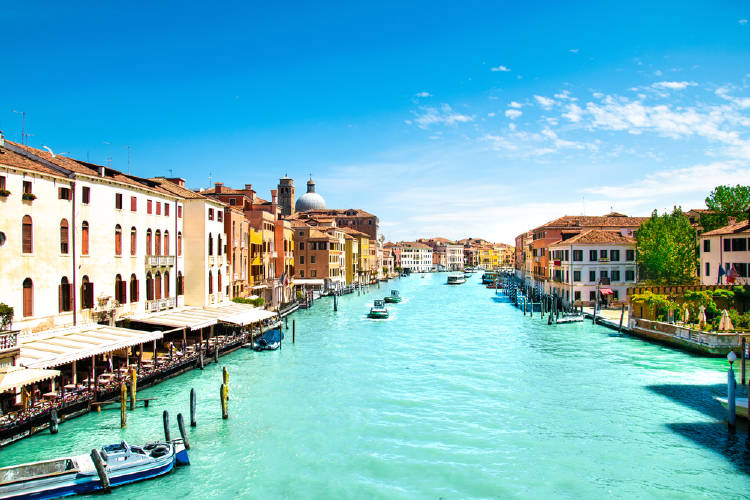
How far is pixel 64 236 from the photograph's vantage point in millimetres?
18547

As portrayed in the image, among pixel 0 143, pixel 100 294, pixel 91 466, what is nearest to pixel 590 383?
pixel 91 466

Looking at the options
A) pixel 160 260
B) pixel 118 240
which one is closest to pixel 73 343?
pixel 118 240

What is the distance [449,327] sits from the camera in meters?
38.6

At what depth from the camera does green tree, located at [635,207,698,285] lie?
137ft

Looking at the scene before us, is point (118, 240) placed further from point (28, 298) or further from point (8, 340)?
point (8, 340)

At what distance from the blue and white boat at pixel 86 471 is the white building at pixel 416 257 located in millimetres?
140835

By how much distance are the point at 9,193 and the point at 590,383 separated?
20605 mm

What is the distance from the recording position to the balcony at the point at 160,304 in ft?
78.6

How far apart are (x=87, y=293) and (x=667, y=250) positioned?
128 feet

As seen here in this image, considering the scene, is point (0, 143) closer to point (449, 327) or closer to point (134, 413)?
point (134, 413)

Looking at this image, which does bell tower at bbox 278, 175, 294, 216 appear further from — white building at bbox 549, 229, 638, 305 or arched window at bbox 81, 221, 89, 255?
arched window at bbox 81, 221, 89, 255

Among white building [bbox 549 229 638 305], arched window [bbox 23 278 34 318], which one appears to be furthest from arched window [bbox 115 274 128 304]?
white building [bbox 549 229 638 305]

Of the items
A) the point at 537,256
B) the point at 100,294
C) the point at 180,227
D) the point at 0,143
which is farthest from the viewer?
the point at 537,256

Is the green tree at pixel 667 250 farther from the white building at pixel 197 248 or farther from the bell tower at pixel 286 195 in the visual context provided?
the bell tower at pixel 286 195
